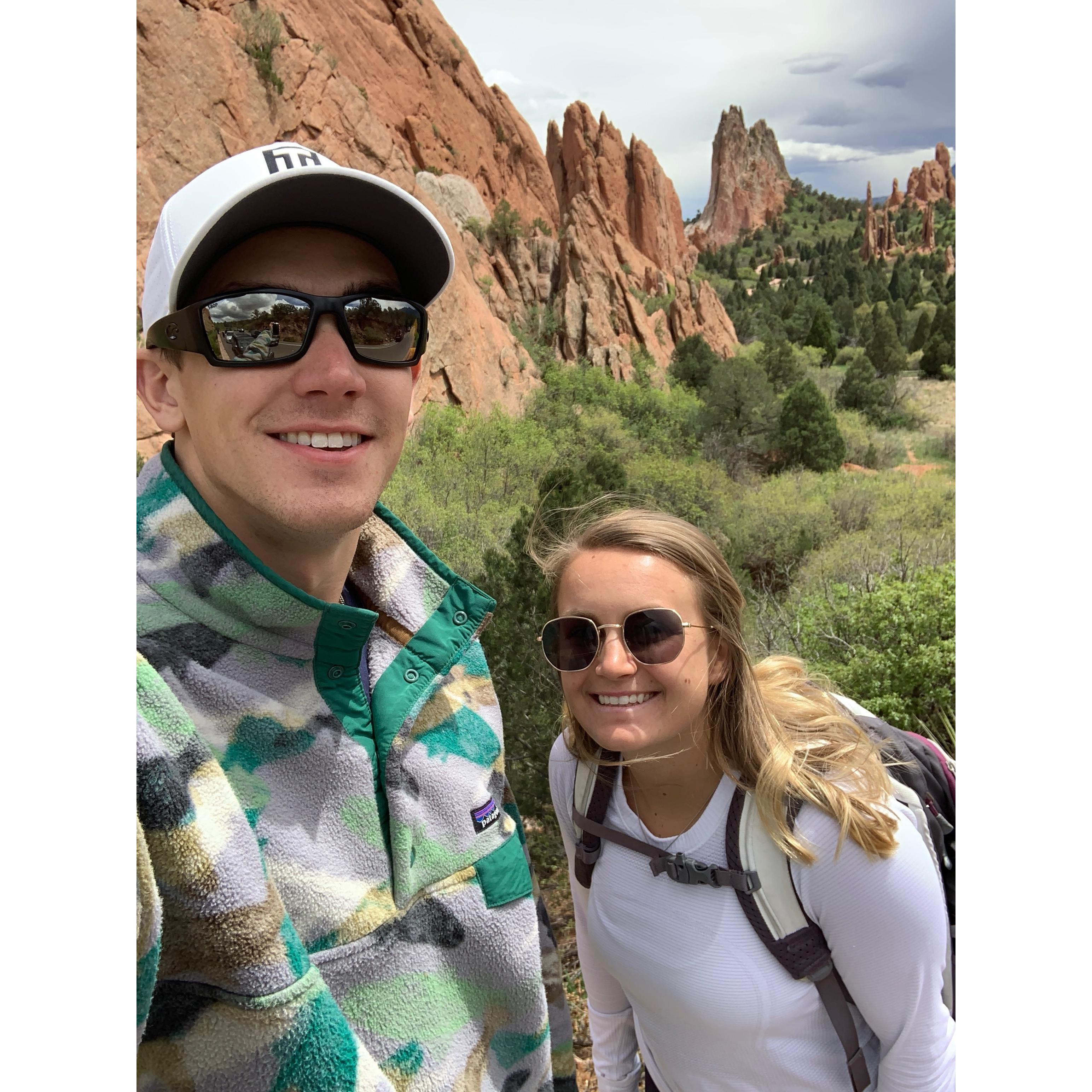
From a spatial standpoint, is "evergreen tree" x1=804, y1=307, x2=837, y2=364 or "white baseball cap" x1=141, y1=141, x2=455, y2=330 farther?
"evergreen tree" x1=804, y1=307, x2=837, y2=364

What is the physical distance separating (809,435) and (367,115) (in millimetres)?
9662

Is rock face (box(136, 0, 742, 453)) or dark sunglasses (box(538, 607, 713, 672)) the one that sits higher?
rock face (box(136, 0, 742, 453))

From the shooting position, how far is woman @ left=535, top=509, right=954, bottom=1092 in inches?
38.6

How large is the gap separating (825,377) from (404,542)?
67.9ft

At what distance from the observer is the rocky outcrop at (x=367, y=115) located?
1087 cm

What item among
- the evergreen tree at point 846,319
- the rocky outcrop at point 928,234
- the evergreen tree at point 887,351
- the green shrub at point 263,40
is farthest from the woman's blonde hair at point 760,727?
the rocky outcrop at point 928,234

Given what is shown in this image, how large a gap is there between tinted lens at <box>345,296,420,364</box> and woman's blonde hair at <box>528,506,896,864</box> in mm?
481

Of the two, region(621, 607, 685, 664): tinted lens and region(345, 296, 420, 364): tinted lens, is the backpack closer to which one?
region(621, 607, 685, 664): tinted lens

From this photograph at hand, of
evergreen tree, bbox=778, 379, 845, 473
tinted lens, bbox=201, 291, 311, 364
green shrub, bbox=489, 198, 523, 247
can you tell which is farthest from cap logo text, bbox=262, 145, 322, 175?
green shrub, bbox=489, 198, 523, 247

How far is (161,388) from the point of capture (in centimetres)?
70

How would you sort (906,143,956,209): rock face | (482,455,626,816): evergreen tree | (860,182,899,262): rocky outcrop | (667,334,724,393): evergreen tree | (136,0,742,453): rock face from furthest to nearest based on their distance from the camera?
(906,143,956,209): rock face, (860,182,899,262): rocky outcrop, (667,334,724,393): evergreen tree, (136,0,742,453): rock face, (482,455,626,816): evergreen tree

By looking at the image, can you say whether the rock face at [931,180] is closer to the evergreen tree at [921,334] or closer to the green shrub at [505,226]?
the evergreen tree at [921,334]

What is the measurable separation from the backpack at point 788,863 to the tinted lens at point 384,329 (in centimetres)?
69

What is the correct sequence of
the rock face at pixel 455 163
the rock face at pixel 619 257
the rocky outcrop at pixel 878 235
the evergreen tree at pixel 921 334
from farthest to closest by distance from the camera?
the rocky outcrop at pixel 878 235, the evergreen tree at pixel 921 334, the rock face at pixel 619 257, the rock face at pixel 455 163
